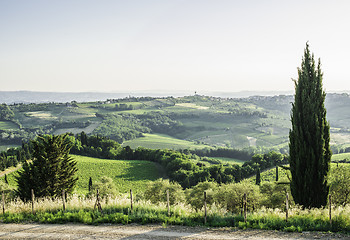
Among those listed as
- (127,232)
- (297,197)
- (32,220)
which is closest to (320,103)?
(297,197)

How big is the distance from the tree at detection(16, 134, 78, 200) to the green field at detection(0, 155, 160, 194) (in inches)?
1966

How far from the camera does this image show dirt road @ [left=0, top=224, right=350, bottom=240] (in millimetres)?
11750

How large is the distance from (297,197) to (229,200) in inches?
523

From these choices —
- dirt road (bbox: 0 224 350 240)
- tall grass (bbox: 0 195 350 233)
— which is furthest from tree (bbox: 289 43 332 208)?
dirt road (bbox: 0 224 350 240)

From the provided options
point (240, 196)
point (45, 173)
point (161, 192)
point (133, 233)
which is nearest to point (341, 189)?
point (240, 196)

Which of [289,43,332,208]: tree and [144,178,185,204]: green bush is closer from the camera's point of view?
[289,43,332,208]: tree

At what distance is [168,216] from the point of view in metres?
14.2

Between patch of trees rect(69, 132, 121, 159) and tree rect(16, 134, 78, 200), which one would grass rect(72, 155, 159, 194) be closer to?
patch of trees rect(69, 132, 121, 159)

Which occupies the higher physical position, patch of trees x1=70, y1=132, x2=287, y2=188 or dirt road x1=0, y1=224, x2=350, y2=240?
dirt road x1=0, y1=224, x2=350, y2=240

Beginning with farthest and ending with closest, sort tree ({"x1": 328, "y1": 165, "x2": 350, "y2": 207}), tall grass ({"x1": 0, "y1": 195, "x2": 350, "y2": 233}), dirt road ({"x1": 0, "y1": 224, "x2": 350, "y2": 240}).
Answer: tree ({"x1": 328, "y1": 165, "x2": 350, "y2": 207}) → tall grass ({"x1": 0, "y1": 195, "x2": 350, "y2": 233}) → dirt road ({"x1": 0, "y1": 224, "x2": 350, "y2": 240})

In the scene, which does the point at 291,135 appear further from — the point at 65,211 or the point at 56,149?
the point at 56,149

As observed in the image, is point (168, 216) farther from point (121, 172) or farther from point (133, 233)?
point (121, 172)

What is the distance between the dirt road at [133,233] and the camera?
11.8 m

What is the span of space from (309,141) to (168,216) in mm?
11846
